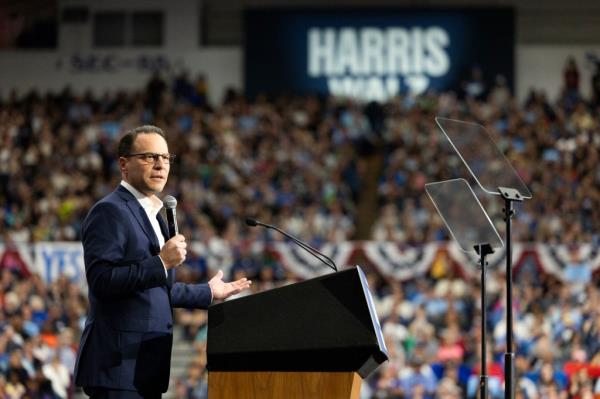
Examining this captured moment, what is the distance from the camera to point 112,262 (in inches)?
169

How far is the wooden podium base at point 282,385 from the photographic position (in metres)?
4.14

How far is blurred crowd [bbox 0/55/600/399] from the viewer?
1302 cm

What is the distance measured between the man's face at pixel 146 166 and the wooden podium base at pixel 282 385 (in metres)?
0.77

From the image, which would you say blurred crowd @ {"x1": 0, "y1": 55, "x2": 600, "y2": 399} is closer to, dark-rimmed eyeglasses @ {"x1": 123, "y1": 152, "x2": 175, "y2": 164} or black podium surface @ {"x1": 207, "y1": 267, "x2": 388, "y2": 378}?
black podium surface @ {"x1": 207, "y1": 267, "x2": 388, "y2": 378}

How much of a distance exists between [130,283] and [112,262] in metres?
0.12

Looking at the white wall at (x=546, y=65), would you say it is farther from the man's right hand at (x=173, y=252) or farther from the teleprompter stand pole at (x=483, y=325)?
the man's right hand at (x=173, y=252)

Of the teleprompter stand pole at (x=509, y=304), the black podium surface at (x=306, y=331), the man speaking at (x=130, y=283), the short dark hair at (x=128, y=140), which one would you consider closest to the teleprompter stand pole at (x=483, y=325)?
the teleprompter stand pole at (x=509, y=304)

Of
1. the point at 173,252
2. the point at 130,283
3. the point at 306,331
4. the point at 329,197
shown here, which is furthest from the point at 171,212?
the point at 329,197

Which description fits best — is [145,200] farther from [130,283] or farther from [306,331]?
[306,331]

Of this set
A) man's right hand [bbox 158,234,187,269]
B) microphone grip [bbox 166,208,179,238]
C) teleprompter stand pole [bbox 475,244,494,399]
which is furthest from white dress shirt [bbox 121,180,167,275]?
teleprompter stand pole [bbox 475,244,494,399]

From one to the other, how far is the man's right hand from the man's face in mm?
328

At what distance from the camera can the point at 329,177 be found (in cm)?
1912

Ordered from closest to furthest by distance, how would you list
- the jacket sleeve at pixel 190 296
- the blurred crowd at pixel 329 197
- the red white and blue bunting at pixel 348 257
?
the jacket sleeve at pixel 190 296 < the blurred crowd at pixel 329 197 < the red white and blue bunting at pixel 348 257

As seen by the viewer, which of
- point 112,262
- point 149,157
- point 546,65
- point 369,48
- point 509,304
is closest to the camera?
point 112,262
